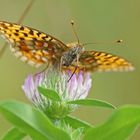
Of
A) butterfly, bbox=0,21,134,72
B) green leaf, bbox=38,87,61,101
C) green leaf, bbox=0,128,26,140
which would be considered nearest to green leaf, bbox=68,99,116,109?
green leaf, bbox=38,87,61,101

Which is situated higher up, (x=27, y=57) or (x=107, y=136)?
(x=27, y=57)

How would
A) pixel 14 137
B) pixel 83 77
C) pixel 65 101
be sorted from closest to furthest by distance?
1. pixel 14 137
2. pixel 65 101
3. pixel 83 77

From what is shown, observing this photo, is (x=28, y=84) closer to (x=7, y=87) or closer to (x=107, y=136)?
(x=107, y=136)

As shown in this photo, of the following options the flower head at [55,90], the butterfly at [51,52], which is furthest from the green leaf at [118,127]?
the butterfly at [51,52]

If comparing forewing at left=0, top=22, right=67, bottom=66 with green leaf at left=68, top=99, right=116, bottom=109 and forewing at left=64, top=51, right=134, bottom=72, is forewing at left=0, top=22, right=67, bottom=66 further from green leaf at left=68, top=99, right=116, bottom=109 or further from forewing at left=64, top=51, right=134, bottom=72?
green leaf at left=68, top=99, right=116, bottom=109

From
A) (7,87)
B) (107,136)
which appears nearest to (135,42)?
(7,87)

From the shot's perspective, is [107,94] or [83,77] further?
[107,94]
